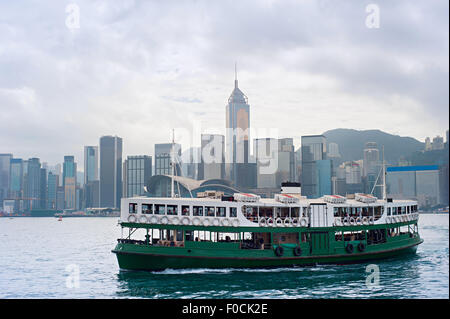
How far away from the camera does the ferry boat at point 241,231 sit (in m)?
31.2

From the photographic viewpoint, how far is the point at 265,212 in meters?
34.1

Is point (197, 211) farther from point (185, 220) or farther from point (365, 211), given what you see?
point (365, 211)

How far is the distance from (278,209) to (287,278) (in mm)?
6390

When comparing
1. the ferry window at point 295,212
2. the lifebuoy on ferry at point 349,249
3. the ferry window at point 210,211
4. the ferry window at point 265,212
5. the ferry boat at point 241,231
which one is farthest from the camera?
the lifebuoy on ferry at point 349,249

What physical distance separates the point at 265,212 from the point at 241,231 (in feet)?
10.1

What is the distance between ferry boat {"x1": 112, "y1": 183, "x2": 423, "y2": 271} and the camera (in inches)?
1228

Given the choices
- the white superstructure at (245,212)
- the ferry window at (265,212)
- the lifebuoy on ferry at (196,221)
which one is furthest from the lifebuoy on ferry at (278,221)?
the lifebuoy on ferry at (196,221)

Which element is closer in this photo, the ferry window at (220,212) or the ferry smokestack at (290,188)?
the ferry window at (220,212)

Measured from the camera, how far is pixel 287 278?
3005cm

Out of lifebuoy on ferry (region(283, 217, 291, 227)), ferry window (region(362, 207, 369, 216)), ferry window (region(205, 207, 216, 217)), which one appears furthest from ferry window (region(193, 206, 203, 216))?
ferry window (region(362, 207, 369, 216))

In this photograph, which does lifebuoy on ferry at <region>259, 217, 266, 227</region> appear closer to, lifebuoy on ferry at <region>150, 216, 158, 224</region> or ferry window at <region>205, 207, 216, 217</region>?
ferry window at <region>205, 207, 216, 217</region>

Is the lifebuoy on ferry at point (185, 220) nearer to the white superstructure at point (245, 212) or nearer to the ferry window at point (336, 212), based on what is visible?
the white superstructure at point (245, 212)

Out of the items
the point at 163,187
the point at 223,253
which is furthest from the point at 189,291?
the point at 163,187
